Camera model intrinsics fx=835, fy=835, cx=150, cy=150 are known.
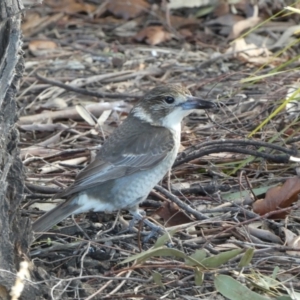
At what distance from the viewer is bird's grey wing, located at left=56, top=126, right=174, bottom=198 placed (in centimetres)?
543

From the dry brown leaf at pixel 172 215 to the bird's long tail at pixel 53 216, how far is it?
0.61 m

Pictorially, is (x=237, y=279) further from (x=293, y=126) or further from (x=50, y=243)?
(x=293, y=126)

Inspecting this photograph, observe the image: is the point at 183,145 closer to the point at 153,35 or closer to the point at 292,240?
the point at 292,240

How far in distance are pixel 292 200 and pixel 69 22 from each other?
16.7 feet

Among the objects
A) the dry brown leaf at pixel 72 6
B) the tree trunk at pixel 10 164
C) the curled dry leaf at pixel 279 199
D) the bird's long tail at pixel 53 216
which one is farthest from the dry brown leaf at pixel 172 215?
the dry brown leaf at pixel 72 6

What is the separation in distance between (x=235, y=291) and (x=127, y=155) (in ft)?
5.55

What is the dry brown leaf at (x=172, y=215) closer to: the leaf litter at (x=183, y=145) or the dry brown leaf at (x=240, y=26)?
the leaf litter at (x=183, y=145)

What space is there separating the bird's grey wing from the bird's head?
0.12 meters

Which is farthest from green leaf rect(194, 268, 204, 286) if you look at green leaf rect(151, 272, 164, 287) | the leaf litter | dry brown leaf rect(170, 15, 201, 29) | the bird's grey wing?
dry brown leaf rect(170, 15, 201, 29)

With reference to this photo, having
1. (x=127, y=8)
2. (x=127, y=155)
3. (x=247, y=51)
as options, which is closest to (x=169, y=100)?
(x=127, y=155)

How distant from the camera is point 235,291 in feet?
13.6

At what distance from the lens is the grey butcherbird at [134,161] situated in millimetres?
5266

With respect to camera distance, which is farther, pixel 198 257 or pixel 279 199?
pixel 279 199

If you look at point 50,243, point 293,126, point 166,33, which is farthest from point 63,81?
point 50,243
